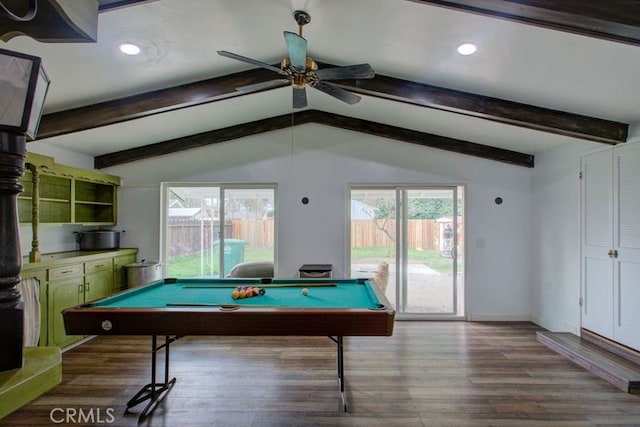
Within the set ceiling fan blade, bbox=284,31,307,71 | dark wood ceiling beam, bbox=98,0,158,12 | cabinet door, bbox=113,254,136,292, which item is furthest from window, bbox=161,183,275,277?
dark wood ceiling beam, bbox=98,0,158,12

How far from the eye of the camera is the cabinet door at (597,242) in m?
3.65

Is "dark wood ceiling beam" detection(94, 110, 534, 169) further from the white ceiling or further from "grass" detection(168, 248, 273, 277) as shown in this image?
"grass" detection(168, 248, 273, 277)

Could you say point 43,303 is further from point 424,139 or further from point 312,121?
point 424,139

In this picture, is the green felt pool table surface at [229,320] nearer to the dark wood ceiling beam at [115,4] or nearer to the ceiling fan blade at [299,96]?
the ceiling fan blade at [299,96]

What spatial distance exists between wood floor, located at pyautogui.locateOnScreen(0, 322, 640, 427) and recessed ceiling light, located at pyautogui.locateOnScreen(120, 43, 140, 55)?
2.95 m

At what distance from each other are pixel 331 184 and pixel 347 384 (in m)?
2.92

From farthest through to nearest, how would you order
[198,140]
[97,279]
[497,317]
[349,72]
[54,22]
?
[198,140] < [497,317] < [97,279] < [349,72] < [54,22]

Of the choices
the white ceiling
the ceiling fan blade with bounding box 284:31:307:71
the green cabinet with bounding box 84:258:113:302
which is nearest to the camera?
the ceiling fan blade with bounding box 284:31:307:71

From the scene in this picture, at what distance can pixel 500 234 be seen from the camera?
198 inches

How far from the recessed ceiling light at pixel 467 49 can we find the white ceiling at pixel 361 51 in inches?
2.2

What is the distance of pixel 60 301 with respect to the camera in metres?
3.68

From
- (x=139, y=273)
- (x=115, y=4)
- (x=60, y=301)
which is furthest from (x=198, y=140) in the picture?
(x=115, y=4)

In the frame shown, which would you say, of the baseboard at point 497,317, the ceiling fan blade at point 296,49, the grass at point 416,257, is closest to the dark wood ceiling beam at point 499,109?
the ceiling fan blade at point 296,49

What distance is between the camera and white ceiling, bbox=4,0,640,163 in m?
2.38
